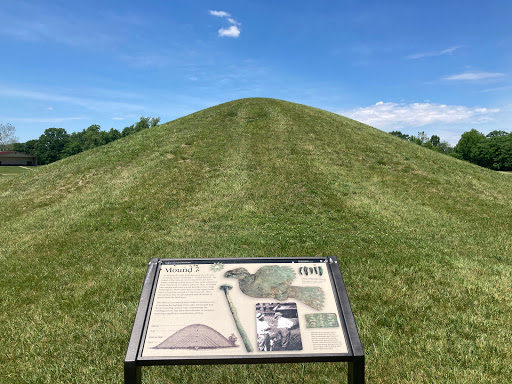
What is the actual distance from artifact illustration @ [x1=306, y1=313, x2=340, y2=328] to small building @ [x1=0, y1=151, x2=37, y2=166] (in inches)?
5212

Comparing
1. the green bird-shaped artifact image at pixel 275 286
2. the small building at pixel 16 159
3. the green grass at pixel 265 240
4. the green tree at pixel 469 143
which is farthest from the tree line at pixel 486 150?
the small building at pixel 16 159

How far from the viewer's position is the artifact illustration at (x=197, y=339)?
124 inches

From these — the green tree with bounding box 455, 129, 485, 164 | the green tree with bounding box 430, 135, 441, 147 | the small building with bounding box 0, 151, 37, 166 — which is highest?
the green tree with bounding box 430, 135, 441, 147

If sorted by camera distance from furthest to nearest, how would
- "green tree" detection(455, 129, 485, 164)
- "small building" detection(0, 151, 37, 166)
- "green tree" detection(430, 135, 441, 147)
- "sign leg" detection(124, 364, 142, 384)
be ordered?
1. "green tree" detection(430, 135, 441, 147)
2. "small building" detection(0, 151, 37, 166)
3. "green tree" detection(455, 129, 485, 164)
4. "sign leg" detection(124, 364, 142, 384)

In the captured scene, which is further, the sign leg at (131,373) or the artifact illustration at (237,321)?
the artifact illustration at (237,321)

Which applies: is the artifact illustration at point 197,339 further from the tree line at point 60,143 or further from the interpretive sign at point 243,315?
the tree line at point 60,143

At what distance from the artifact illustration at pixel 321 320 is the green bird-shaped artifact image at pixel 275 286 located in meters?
0.10

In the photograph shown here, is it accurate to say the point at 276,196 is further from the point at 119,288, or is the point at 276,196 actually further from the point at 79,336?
the point at 79,336

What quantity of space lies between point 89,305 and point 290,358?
455 cm

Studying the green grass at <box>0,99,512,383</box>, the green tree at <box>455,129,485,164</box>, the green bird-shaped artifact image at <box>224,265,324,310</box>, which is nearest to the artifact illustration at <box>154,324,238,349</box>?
the green bird-shaped artifact image at <box>224,265,324,310</box>

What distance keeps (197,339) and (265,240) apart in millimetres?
6214

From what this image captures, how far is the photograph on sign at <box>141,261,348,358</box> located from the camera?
314 centimetres

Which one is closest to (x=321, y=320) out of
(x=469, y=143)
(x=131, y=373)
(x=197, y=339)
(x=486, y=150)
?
(x=197, y=339)

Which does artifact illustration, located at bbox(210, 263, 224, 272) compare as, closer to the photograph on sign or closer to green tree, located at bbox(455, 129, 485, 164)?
the photograph on sign
